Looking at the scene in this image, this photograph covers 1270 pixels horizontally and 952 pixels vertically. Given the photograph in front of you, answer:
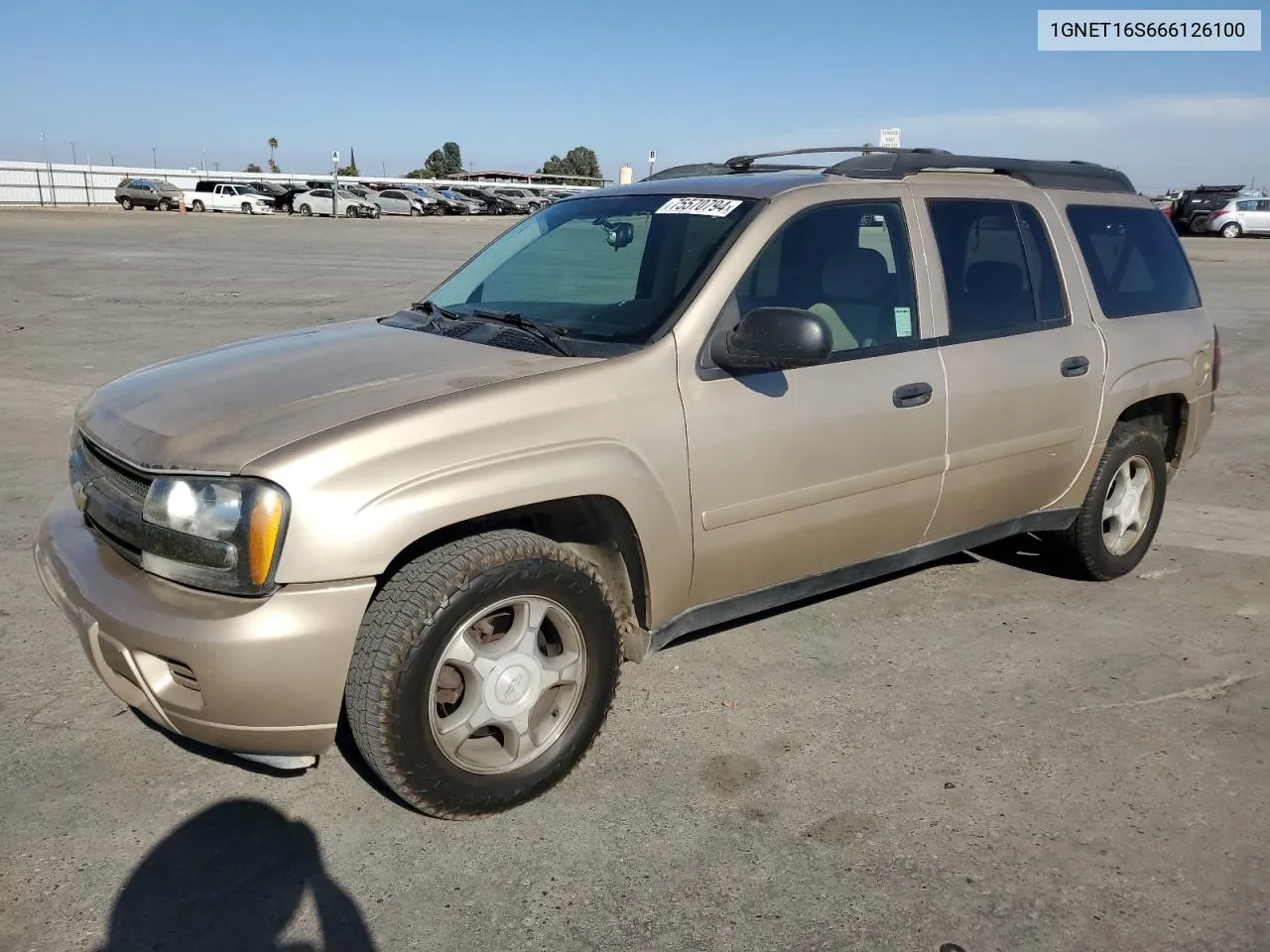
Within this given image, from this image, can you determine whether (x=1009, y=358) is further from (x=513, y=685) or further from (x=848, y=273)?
(x=513, y=685)

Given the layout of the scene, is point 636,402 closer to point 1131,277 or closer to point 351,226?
point 1131,277

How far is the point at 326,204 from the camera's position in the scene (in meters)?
50.9

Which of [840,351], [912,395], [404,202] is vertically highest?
[404,202]

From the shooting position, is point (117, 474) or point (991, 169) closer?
point (117, 474)

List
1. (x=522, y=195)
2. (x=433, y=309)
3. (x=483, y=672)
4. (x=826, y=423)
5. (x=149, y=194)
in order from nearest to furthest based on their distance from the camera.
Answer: (x=483, y=672) → (x=826, y=423) → (x=433, y=309) → (x=149, y=194) → (x=522, y=195)

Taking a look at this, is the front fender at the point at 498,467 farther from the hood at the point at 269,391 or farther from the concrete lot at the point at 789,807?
the concrete lot at the point at 789,807

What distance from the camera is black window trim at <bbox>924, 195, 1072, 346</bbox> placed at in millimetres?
4082

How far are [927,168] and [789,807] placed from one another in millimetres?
2473

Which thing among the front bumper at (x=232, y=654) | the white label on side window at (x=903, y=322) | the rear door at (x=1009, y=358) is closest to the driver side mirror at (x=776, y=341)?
the white label on side window at (x=903, y=322)

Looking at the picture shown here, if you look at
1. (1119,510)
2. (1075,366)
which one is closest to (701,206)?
(1075,366)

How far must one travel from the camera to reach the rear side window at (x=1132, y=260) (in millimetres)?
4789

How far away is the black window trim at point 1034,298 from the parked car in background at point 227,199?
51.3 metres

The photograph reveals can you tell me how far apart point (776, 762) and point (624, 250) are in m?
1.92

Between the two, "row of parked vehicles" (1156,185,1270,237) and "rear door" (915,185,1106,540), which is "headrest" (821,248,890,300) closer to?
"rear door" (915,185,1106,540)
